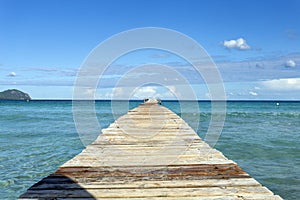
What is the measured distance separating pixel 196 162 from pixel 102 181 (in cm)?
166

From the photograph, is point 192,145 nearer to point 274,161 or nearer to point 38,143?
point 274,161

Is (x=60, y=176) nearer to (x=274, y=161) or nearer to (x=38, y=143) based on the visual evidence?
(x=274, y=161)

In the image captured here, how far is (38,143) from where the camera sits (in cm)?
1389

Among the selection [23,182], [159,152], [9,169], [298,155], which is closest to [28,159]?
[9,169]

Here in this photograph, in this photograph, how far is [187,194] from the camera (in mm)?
3438

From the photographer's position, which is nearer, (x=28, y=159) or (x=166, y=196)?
(x=166, y=196)

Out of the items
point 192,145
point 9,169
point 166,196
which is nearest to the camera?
point 166,196

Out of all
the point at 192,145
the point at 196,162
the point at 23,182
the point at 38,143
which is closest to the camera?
the point at 196,162

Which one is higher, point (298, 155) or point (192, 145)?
point (192, 145)

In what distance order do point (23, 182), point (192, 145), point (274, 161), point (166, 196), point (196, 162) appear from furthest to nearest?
point (274, 161) < point (23, 182) < point (192, 145) < point (196, 162) < point (166, 196)

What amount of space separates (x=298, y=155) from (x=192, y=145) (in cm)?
611

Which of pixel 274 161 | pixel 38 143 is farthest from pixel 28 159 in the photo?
pixel 274 161

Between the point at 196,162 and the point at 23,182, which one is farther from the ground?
the point at 196,162

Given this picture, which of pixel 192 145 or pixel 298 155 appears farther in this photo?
pixel 298 155
